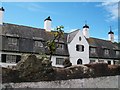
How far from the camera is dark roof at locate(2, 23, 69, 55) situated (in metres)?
29.0

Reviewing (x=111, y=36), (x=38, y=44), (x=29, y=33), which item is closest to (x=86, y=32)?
(x=111, y=36)

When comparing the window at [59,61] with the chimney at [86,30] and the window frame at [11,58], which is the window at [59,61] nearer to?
the window frame at [11,58]

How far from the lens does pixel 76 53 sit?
33094mm

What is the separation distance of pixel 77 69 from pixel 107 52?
19.1 meters

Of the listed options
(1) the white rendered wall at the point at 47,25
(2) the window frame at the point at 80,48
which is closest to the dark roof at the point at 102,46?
(2) the window frame at the point at 80,48

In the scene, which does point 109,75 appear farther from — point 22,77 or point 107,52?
point 107,52

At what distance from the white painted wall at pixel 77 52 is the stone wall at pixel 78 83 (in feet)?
39.5

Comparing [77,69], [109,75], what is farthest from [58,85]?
[109,75]

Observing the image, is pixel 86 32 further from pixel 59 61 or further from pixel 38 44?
pixel 38 44

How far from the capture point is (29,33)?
30.9m

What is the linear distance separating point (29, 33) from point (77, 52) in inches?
303

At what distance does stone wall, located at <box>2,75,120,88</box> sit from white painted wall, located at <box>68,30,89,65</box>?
1203 centimetres

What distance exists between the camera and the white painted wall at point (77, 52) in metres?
32.6

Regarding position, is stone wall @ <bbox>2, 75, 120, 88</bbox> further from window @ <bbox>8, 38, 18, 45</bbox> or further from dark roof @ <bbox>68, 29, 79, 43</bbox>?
dark roof @ <bbox>68, 29, 79, 43</bbox>
